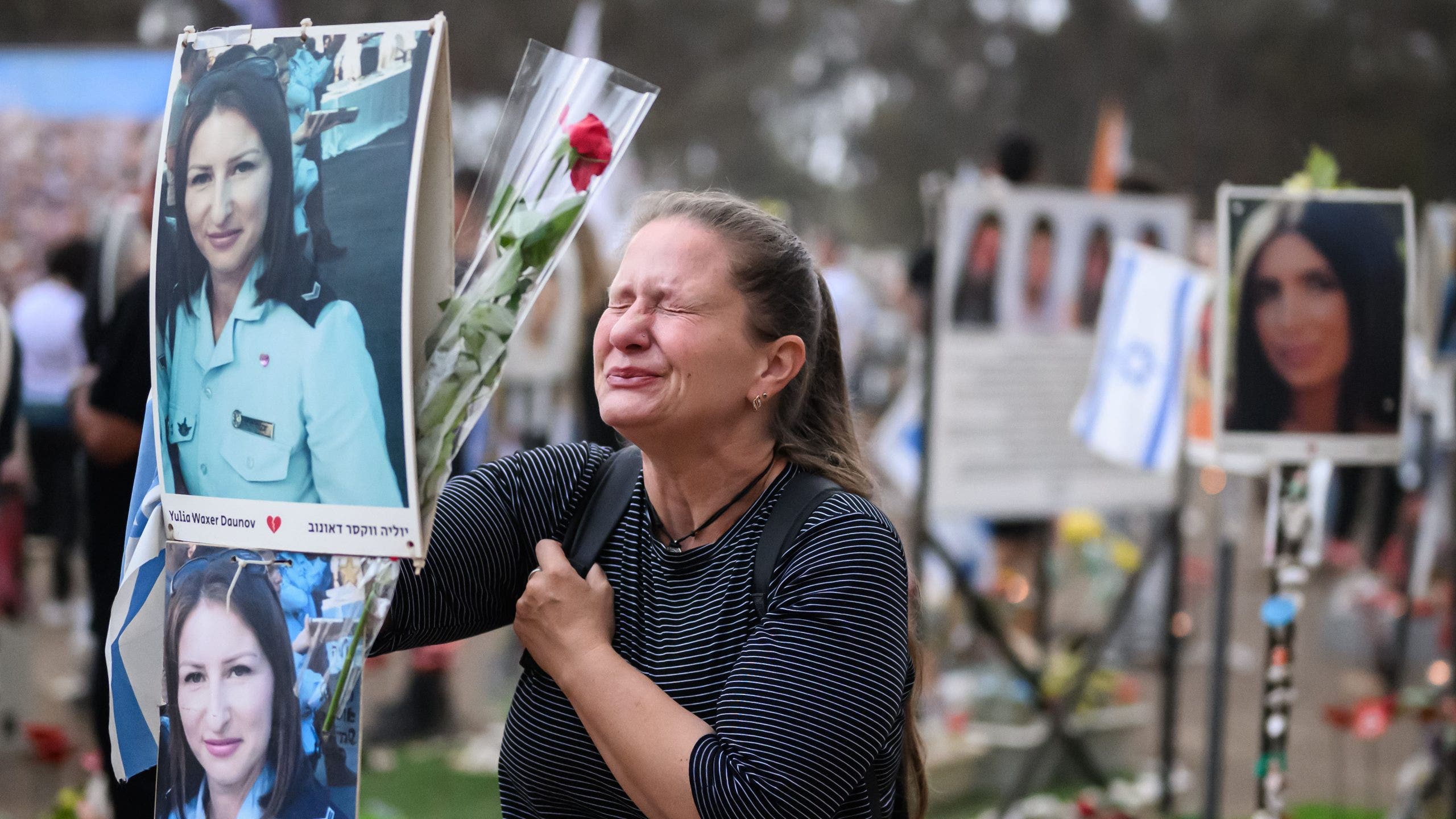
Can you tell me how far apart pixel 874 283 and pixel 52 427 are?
1930cm

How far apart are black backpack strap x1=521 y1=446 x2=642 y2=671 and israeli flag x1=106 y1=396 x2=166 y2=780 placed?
1.51ft

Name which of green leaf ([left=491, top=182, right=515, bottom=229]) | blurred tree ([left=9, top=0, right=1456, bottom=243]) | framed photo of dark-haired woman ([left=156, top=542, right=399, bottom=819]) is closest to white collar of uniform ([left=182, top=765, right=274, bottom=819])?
framed photo of dark-haired woman ([left=156, top=542, right=399, bottom=819])

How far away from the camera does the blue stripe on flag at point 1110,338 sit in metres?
4.71

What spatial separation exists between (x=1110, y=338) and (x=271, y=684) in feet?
11.8

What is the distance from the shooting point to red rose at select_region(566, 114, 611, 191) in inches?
67.1

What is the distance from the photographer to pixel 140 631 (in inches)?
71.3

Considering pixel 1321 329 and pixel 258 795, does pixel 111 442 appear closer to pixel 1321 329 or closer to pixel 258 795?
pixel 258 795

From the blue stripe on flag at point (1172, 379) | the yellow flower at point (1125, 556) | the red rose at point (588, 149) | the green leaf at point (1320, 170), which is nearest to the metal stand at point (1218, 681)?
the blue stripe on flag at point (1172, 379)

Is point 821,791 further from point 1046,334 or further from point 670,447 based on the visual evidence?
point 1046,334

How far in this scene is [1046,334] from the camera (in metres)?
5.00

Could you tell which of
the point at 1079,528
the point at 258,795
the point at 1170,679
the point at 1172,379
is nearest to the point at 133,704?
the point at 258,795

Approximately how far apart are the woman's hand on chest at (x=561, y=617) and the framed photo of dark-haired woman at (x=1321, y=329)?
76.0 inches

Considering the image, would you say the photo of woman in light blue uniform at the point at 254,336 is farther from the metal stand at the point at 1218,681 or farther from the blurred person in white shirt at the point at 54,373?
the blurred person in white shirt at the point at 54,373

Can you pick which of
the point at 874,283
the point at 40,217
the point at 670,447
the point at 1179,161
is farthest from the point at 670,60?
the point at 670,447
